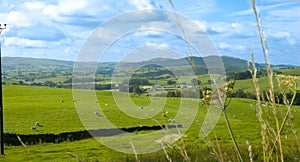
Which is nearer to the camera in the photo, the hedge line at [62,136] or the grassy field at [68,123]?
the grassy field at [68,123]

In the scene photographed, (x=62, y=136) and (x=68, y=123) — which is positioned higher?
(x=68, y=123)

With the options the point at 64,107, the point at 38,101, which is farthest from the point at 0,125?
the point at 38,101

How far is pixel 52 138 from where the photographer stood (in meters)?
34.7

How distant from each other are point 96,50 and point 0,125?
678 inches

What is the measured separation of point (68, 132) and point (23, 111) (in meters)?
9.78

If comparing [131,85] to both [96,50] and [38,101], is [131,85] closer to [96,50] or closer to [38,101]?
[96,50]

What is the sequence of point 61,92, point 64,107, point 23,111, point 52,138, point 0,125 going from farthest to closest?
point 61,92 < point 64,107 < point 23,111 < point 52,138 < point 0,125

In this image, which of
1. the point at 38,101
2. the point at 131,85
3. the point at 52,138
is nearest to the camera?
the point at 131,85

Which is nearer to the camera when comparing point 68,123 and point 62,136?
point 62,136

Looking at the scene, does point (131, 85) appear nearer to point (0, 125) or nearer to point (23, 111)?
point (0, 125)

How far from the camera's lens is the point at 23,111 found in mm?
43781

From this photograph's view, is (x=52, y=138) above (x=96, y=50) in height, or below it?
below

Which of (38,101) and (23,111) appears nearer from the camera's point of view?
(23,111)

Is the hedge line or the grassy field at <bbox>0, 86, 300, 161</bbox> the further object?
the hedge line
